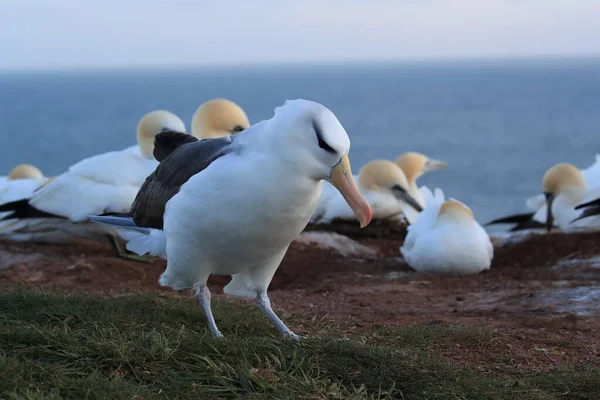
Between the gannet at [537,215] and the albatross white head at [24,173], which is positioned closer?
the gannet at [537,215]

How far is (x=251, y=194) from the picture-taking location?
4297mm

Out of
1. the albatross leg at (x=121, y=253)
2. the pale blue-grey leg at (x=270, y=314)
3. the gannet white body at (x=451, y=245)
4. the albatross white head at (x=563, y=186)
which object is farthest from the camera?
the albatross white head at (x=563, y=186)

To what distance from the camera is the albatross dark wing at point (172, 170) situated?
484 cm

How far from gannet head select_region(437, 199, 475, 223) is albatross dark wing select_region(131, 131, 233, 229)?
406 cm

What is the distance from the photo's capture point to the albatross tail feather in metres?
5.27

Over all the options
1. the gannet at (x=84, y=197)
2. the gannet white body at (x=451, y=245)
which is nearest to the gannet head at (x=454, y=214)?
the gannet white body at (x=451, y=245)

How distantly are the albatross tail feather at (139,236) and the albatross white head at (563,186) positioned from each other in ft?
23.5

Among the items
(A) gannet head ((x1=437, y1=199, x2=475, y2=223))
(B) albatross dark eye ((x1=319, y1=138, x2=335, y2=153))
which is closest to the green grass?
(B) albatross dark eye ((x1=319, y1=138, x2=335, y2=153))

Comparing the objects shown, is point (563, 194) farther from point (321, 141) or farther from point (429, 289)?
point (321, 141)

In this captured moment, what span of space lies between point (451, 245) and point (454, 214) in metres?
0.41

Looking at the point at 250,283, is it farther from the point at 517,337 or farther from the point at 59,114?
the point at 59,114

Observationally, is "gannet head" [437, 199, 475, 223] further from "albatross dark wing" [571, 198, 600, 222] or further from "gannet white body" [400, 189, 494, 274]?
"albatross dark wing" [571, 198, 600, 222]

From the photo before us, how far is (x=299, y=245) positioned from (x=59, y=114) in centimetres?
6939

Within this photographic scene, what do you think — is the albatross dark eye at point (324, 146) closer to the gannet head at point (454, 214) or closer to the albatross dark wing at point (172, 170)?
the albatross dark wing at point (172, 170)
